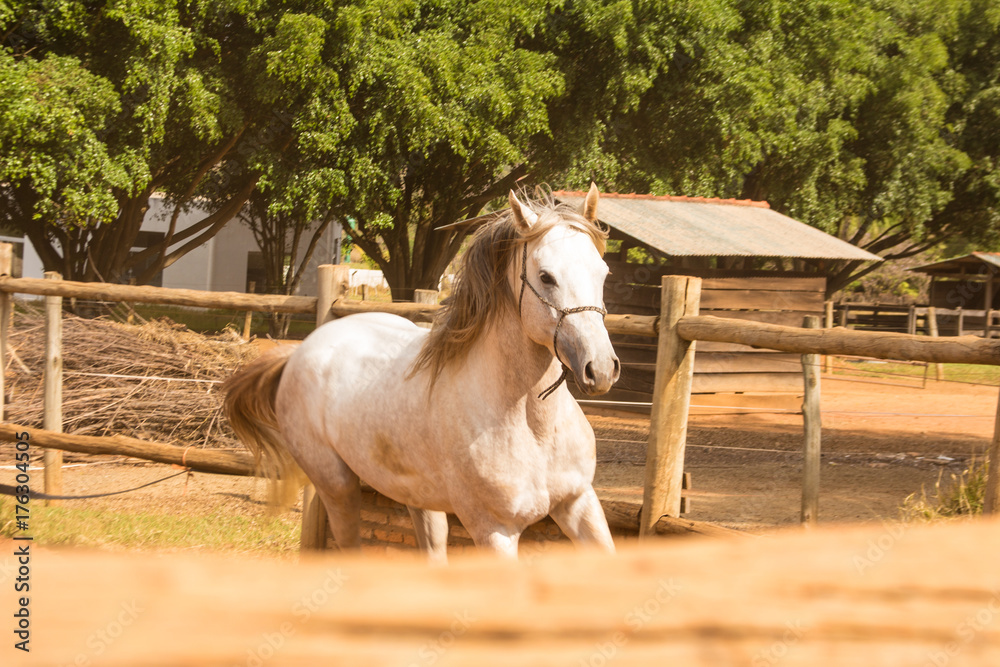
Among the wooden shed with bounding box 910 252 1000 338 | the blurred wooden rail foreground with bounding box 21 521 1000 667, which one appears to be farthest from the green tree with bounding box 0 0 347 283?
the wooden shed with bounding box 910 252 1000 338

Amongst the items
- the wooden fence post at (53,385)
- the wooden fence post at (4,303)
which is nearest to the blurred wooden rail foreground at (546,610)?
the wooden fence post at (4,303)

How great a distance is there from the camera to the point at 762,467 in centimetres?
824

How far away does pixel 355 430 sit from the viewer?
10.4 feet

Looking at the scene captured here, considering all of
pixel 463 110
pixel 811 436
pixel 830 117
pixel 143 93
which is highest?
pixel 830 117

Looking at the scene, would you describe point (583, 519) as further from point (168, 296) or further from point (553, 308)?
point (168, 296)

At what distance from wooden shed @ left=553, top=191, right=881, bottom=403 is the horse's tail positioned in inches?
283

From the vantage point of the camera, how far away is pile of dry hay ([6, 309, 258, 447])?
7.30 meters

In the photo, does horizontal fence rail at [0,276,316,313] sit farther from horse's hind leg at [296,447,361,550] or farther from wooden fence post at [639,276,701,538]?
wooden fence post at [639,276,701,538]

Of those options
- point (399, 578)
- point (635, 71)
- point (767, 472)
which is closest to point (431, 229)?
point (635, 71)

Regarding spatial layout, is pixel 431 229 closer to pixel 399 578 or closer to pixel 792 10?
pixel 792 10

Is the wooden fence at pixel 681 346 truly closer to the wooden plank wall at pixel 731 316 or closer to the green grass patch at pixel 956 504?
the green grass patch at pixel 956 504

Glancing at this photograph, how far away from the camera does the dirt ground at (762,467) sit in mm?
6301

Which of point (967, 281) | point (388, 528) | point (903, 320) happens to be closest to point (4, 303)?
point (388, 528)

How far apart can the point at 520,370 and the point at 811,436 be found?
306 centimetres
